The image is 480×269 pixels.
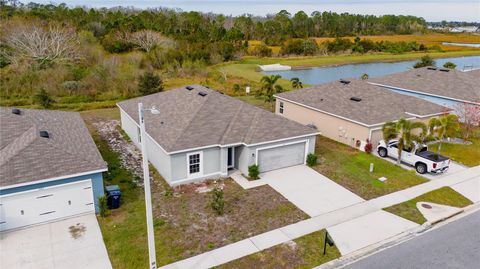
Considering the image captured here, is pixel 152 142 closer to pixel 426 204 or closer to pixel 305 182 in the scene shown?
pixel 305 182

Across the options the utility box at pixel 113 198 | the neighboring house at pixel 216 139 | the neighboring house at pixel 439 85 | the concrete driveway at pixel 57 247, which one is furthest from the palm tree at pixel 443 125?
the concrete driveway at pixel 57 247

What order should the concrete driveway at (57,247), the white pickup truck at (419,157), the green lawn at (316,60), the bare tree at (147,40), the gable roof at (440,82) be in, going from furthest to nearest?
the bare tree at (147,40), the green lawn at (316,60), the gable roof at (440,82), the white pickup truck at (419,157), the concrete driveway at (57,247)

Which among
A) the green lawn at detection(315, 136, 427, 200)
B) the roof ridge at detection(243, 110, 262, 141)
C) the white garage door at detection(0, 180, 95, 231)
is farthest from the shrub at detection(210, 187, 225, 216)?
the green lawn at detection(315, 136, 427, 200)

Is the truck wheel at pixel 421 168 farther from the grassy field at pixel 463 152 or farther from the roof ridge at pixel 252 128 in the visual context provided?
the roof ridge at pixel 252 128

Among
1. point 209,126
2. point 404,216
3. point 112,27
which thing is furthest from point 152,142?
point 112,27

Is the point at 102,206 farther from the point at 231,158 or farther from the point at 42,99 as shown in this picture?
the point at 42,99

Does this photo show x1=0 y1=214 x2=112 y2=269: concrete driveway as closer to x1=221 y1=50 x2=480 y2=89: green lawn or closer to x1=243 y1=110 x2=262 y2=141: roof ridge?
x1=243 y1=110 x2=262 y2=141: roof ridge
